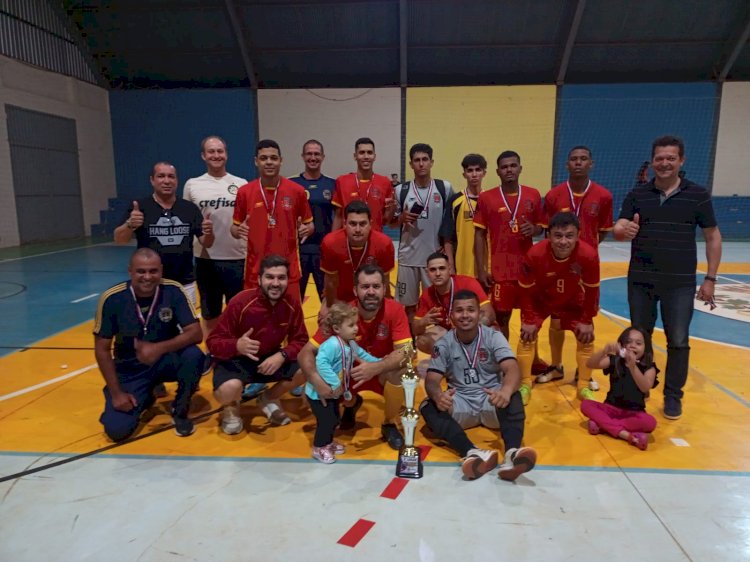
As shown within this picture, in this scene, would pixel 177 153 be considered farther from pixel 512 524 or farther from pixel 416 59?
pixel 512 524

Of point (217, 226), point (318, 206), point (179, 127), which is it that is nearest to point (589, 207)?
point (318, 206)

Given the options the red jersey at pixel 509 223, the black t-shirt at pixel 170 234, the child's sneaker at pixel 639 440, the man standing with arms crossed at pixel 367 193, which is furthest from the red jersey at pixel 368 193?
the child's sneaker at pixel 639 440

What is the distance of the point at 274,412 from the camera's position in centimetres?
399

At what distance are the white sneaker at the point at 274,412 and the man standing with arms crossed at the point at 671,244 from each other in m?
2.91

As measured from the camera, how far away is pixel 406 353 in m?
3.49

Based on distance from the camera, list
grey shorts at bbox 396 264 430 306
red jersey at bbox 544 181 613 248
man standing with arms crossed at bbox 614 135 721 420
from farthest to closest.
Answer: grey shorts at bbox 396 264 430 306 → red jersey at bbox 544 181 613 248 → man standing with arms crossed at bbox 614 135 721 420

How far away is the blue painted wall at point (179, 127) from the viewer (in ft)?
60.0

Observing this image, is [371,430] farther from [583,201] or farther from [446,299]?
[583,201]

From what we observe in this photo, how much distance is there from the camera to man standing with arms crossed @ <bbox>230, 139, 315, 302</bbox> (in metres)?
4.59

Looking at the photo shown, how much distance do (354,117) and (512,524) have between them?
667 inches

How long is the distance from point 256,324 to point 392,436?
1.29 meters

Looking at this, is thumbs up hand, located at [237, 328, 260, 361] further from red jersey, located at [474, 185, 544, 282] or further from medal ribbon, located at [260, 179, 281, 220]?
red jersey, located at [474, 185, 544, 282]

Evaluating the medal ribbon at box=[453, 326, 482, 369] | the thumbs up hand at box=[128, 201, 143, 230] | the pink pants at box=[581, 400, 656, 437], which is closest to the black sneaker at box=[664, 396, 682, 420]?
the pink pants at box=[581, 400, 656, 437]

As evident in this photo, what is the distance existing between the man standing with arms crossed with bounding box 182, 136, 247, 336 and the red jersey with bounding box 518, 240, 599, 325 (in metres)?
2.67
